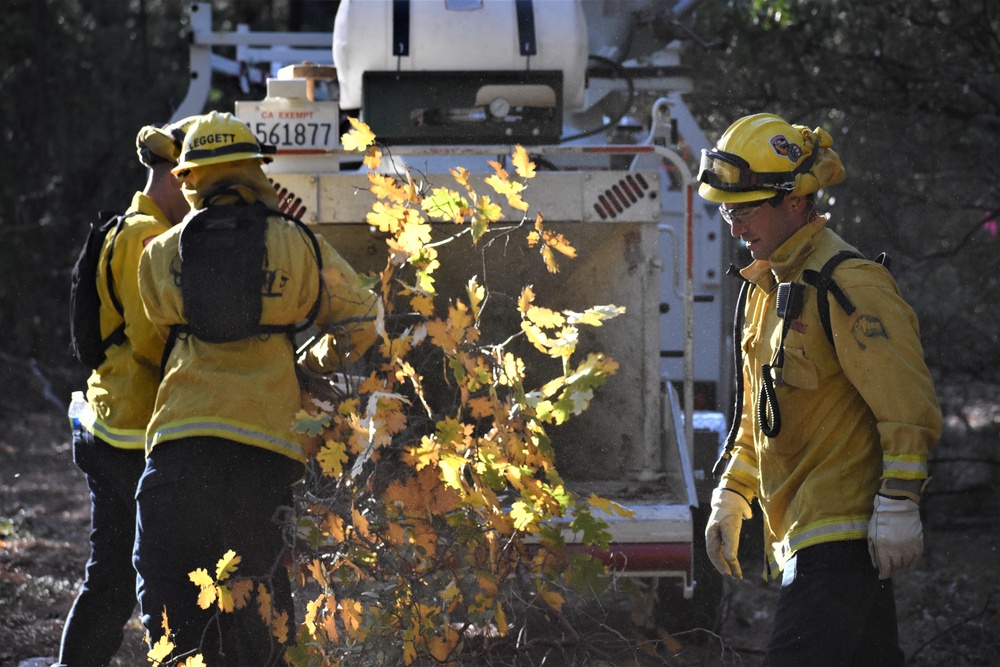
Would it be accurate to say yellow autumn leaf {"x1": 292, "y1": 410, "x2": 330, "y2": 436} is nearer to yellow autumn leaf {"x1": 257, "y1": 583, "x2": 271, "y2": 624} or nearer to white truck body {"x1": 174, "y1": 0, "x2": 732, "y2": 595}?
yellow autumn leaf {"x1": 257, "y1": 583, "x2": 271, "y2": 624}

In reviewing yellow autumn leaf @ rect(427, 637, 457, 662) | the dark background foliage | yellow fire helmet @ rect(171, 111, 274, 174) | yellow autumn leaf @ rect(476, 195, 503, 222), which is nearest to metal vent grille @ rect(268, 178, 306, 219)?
yellow fire helmet @ rect(171, 111, 274, 174)

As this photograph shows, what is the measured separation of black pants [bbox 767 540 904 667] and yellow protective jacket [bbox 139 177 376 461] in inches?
54.6

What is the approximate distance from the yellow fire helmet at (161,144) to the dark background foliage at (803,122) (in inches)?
120

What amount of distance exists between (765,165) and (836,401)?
59 centimetres

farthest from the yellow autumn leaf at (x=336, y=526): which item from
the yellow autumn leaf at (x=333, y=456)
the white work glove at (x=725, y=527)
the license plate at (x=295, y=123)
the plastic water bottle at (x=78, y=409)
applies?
the license plate at (x=295, y=123)

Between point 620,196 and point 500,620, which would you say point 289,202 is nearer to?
point 620,196

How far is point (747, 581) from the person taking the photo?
6.70 meters

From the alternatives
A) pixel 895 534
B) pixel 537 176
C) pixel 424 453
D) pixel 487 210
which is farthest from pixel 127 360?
pixel 895 534

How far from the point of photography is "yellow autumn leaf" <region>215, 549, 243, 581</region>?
11.1 ft

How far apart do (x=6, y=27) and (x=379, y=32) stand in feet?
33.4

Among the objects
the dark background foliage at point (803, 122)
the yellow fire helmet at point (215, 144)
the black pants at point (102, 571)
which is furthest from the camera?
the dark background foliage at point (803, 122)

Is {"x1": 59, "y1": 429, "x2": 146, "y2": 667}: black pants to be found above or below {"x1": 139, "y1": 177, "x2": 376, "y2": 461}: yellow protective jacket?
below

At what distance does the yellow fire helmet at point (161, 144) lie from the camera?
4.18m

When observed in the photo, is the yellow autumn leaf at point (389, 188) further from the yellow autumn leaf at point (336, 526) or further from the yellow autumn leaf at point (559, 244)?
the yellow autumn leaf at point (336, 526)
